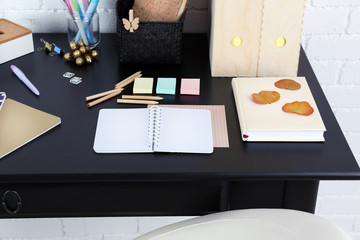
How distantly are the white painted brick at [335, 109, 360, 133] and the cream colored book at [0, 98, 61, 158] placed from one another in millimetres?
922

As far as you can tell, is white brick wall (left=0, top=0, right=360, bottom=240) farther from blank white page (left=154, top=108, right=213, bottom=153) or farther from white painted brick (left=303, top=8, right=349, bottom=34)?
blank white page (left=154, top=108, right=213, bottom=153)

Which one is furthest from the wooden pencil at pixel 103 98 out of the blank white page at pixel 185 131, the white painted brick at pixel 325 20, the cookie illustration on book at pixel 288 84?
the white painted brick at pixel 325 20

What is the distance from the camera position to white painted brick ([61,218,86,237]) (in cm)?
170

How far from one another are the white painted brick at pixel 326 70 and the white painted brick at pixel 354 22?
10 cm

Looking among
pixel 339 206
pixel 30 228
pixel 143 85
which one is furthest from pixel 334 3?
pixel 30 228

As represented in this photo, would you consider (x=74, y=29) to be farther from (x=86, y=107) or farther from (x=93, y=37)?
(x=86, y=107)

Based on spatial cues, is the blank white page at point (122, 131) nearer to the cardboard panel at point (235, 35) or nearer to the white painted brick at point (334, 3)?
the cardboard panel at point (235, 35)

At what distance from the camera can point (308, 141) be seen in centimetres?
98

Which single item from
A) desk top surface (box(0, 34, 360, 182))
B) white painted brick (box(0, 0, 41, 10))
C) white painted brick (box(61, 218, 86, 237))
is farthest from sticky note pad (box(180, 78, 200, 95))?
white painted brick (box(61, 218, 86, 237))

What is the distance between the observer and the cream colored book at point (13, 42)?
1.21 m

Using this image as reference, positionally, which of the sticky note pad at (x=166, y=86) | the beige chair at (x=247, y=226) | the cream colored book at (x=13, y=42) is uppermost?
the cream colored book at (x=13, y=42)

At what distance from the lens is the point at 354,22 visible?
4.70 ft

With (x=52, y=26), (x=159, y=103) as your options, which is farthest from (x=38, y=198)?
(x=52, y=26)

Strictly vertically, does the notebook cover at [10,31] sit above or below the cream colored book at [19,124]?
above
